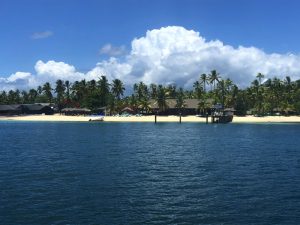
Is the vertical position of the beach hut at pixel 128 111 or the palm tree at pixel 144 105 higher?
the palm tree at pixel 144 105

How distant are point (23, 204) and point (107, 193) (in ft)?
20.9

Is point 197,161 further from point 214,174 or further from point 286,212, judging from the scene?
point 286,212

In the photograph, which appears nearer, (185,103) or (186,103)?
(185,103)

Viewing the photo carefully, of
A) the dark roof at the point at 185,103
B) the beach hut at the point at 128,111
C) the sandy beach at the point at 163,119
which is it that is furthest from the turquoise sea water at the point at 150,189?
the beach hut at the point at 128,111

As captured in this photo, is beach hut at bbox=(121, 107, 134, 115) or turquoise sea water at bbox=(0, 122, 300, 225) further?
beach hut at bbox=(121, 107, 134, 115)

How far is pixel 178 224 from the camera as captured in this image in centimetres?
2402

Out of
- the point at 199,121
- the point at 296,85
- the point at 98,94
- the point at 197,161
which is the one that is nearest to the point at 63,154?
the point at 197,161

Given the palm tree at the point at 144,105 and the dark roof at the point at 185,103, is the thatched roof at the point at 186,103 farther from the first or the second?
the palm tree at the point at 144,105

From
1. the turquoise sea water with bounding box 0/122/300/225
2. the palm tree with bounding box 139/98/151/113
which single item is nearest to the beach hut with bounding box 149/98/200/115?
the palm tree with bounding box 139/98/151/113

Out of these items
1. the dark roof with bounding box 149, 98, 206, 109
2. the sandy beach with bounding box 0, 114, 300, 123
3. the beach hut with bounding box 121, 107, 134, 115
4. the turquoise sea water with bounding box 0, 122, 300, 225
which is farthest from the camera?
the beach hut with bounding box 121, 107, 134, 115

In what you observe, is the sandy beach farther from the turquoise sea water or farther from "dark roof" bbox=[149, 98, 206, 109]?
the turquoise sea water

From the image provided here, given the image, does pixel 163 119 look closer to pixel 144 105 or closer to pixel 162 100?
pixel 162 100

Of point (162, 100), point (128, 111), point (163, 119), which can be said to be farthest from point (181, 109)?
point (128, 111)

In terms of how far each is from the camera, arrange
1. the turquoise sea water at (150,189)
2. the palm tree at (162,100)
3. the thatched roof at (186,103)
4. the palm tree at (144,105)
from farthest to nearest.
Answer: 1. the palm tree at (144,105)
2. the thatched roof at (186,103)
3. the palm tree at (162,100)
4. the turquoise sea water at (150,189)
